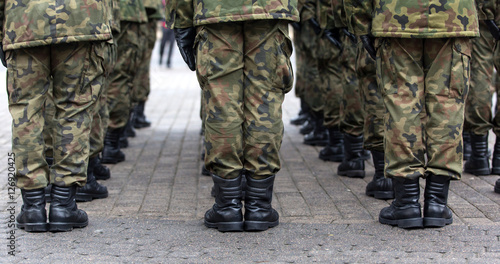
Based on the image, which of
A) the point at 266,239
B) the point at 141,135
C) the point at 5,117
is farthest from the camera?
the point at 5,117

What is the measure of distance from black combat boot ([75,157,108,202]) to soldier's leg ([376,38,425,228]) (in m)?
2.18

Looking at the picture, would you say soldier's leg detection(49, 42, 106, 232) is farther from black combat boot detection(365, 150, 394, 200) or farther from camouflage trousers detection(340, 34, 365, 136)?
camouflage trousers detection(340, 34, 365, 136)

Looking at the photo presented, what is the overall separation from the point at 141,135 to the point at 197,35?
4399mm

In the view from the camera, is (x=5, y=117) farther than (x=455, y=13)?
Yes

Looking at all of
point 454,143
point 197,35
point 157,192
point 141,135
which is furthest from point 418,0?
point 141,135

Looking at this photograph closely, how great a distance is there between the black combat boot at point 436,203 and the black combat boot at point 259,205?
0.95 m

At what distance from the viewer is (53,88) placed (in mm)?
4219

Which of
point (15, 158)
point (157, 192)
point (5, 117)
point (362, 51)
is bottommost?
point (5, 117)

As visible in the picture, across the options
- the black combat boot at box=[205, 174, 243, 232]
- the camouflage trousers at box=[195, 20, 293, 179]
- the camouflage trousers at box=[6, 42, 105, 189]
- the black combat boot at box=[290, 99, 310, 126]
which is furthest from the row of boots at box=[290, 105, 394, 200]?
the camouflage trousers at box=[6, 42, 105, 189]

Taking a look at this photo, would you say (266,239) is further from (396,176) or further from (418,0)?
(418,0)

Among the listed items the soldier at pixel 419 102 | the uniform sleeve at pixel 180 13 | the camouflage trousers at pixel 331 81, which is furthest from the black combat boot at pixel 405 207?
the camouflage trousers at pixel 331 81

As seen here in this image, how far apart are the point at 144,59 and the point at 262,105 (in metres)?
3.78

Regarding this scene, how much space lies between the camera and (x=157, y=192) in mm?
5250

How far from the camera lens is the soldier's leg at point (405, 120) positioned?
13.5 ft
